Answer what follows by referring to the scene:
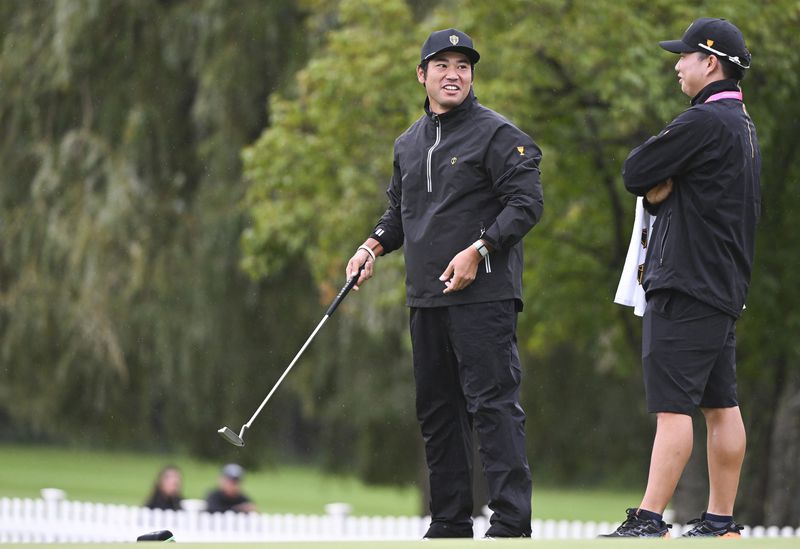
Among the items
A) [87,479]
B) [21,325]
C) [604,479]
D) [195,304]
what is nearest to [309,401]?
[195,304]

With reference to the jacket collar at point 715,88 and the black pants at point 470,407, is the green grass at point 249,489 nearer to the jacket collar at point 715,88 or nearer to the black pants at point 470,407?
the black pants at point 470,407

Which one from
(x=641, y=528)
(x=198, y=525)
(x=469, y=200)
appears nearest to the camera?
(x=641, y=528)

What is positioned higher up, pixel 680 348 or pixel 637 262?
pixel 637 262

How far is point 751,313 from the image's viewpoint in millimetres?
12375

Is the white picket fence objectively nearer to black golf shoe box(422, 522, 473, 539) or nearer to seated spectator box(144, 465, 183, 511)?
seated spectator box(144, 465, 183, 511)

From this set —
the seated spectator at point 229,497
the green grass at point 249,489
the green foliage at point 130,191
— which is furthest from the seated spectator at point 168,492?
the green grass at point 249,489

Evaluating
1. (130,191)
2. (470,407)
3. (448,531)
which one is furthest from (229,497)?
(470,407)

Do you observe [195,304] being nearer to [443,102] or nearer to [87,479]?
[443,102]

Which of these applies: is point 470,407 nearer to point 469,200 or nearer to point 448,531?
point 448,531

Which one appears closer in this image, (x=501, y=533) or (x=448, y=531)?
(x=501, y=533)

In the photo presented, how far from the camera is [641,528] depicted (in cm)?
483

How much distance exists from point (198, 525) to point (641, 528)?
7659 millimetres

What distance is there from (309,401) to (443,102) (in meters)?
11.2

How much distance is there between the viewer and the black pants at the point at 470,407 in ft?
16.7
